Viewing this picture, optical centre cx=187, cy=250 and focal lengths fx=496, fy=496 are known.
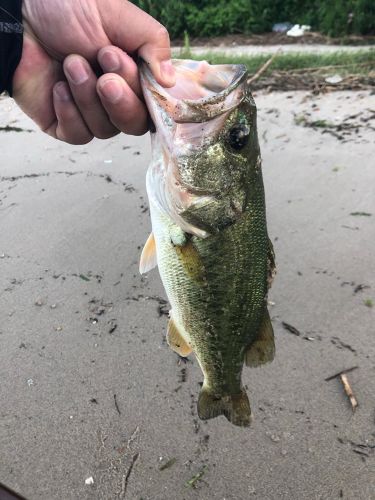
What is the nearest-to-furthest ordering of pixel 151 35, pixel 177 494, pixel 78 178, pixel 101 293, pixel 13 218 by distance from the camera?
pixel 151 35 → pixel 177 494 → pixel 101 293 → pixel 13 218 → pixel 78 178

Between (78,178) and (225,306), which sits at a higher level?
(225,306)

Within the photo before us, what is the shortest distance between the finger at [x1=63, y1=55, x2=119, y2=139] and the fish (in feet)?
0.75

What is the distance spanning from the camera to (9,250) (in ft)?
12.8

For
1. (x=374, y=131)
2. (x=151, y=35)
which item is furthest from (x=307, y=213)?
(x=151, y=35)

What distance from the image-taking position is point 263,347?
2.12m

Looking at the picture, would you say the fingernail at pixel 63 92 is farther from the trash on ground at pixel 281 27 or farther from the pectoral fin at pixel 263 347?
the trash on ground at pixel 281 27

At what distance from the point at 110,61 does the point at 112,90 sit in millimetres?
114

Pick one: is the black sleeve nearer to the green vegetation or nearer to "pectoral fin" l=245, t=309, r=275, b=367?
"pectoral fin" l=245, t=309, r=275, b=367

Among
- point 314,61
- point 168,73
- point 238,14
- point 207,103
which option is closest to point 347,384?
point 207,103

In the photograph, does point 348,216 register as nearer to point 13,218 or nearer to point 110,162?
point 110,162

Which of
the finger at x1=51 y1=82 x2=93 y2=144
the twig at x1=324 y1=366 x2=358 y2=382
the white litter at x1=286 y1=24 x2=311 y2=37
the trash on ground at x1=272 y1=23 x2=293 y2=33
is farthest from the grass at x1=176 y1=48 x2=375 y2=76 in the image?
the finger at x1=51 y1=82 x2=93 y2=144

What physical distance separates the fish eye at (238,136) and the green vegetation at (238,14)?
8.50 m

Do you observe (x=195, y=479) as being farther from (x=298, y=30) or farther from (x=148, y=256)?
(x=298, y=30)

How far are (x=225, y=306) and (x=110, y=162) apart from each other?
11.0 ft
